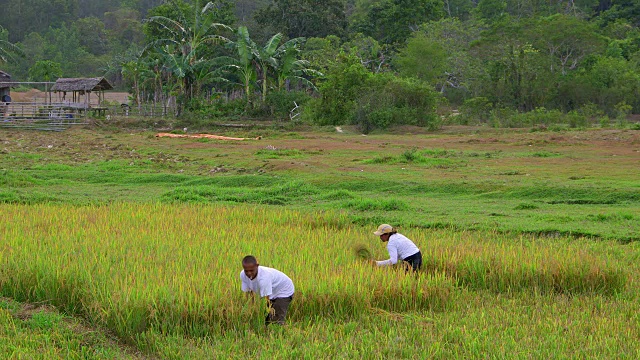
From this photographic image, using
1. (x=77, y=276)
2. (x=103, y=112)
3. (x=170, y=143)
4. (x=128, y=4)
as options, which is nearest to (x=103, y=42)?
(x=128, y=4)

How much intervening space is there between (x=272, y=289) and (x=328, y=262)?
5.12ft

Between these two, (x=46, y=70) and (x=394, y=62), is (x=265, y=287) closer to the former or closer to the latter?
(x=394, y=62)

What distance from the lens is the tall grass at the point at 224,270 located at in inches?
250

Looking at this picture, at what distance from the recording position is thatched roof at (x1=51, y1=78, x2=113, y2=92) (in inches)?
1451

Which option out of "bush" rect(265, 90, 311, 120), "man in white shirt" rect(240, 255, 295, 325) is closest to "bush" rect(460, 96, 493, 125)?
"bush" rect(265, 90, 311, 120)

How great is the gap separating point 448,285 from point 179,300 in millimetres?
2735

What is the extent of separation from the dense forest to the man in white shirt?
26149 millimetres

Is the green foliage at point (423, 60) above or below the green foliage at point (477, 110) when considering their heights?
above

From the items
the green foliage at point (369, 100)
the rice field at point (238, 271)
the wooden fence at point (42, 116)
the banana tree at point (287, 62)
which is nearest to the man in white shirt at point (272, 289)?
the rice field at point (238, 271)

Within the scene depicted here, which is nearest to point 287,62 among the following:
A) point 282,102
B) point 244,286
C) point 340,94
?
point 282,102

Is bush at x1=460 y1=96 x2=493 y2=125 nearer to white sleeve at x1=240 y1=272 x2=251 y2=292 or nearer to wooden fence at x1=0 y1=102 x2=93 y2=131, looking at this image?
wooden fence at x1=0 y1=102 x2=93 y2=131

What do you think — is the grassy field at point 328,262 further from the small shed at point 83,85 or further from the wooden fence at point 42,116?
the small shed at point 83,85

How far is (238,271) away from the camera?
24.2ft

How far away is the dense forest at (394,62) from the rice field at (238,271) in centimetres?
2285
